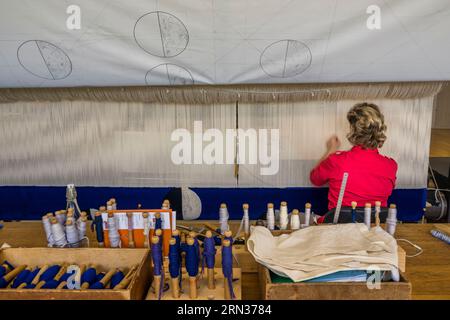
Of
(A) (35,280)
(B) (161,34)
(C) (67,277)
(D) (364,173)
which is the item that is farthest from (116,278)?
(D) (364,173)

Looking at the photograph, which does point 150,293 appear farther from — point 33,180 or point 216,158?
point 33,180

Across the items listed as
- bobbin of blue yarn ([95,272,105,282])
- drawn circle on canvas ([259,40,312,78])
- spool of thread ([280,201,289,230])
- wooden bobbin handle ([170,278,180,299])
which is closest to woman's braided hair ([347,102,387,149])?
drawn circle on canvas ([259,40,312,78])

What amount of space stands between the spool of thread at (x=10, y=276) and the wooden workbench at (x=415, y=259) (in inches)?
12.1

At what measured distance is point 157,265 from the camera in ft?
3.41

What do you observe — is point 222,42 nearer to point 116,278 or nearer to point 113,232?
→ point 113,232

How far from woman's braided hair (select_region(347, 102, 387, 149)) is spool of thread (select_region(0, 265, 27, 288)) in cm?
165

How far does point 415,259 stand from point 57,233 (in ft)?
4.25

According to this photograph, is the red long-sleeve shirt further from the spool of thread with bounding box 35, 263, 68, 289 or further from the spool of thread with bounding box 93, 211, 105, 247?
the spool of thread with bounding box 35, 263, 68, 289

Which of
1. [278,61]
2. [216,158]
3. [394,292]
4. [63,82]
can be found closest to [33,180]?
[63,82]

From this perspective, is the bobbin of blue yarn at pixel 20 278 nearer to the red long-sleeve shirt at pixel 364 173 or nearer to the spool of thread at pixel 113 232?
the spool of thread at pixel 113 232

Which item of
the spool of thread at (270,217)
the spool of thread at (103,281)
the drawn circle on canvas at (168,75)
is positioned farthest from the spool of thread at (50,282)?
the drawn circle on canvas at (168,75)

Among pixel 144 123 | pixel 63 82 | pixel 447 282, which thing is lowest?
pixel 447 282

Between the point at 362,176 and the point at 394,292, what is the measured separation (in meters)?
1.08

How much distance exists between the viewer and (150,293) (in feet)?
3.59
